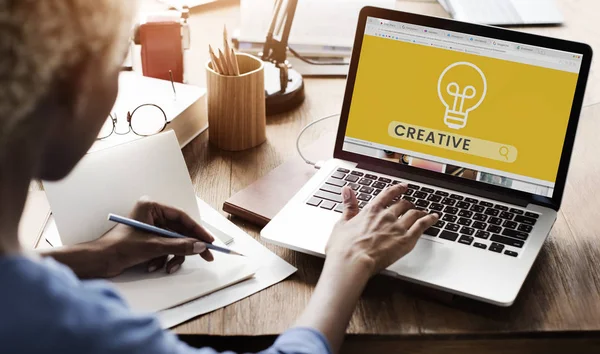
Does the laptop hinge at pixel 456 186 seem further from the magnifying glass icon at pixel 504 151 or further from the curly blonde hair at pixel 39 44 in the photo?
the curly blonde hair at pixel 39 44

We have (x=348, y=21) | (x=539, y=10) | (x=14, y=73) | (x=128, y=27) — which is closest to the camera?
(x=14, y=73)

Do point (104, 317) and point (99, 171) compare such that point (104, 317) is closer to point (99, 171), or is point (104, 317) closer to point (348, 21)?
point (99, 171)

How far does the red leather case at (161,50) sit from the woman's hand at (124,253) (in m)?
0.56

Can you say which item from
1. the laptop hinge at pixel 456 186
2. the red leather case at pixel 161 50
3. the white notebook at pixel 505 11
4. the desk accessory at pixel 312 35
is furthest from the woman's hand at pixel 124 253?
the white notebook at pixel 505 11

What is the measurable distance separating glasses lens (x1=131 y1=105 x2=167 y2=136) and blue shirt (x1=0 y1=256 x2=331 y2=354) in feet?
2.06

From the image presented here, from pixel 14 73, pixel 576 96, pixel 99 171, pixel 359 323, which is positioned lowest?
pixel 359 323

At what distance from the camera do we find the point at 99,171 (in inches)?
40.5

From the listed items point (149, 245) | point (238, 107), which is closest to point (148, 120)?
point (238, 107)

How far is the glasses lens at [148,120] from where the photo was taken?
1.27 m

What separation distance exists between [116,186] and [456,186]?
54 centimetres

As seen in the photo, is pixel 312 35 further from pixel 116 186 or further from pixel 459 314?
pixel 459 314

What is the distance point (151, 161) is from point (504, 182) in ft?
1.82

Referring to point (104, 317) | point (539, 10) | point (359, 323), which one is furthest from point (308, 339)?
point (539, 10)

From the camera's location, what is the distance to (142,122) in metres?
1.30
